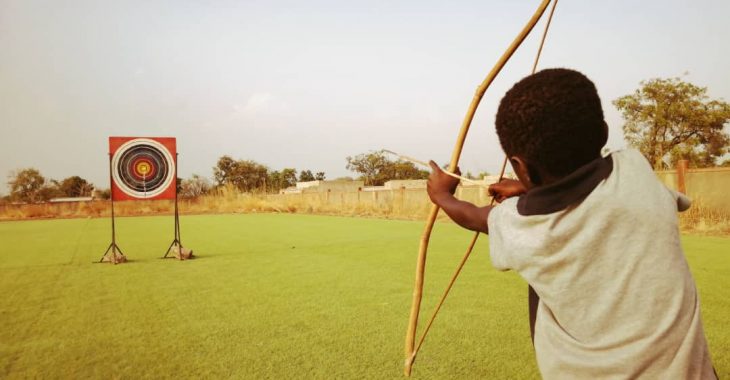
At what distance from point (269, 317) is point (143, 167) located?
15.9 feet

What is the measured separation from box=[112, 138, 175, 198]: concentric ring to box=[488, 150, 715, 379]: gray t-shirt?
6653mm

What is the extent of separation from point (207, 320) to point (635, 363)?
100 inches

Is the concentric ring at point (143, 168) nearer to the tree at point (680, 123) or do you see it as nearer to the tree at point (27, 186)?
the tree at point (680, 123)

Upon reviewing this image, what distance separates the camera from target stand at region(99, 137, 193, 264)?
6.55 metres

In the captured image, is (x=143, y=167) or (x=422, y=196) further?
(x=422, y=196)

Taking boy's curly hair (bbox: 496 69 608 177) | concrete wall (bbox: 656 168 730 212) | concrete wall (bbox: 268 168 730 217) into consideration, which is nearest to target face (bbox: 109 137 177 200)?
concrete wall (bbox: 268 168 730 217)

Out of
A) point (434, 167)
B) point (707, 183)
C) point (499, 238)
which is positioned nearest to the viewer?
point (499, 238)

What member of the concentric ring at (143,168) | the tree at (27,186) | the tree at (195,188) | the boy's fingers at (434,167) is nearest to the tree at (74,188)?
the tree at (27,186)

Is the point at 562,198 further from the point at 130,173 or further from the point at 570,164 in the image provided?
the point at 130,173

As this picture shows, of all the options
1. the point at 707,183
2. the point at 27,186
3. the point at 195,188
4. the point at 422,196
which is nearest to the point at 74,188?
the point at 27,186

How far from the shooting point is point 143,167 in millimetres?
6789

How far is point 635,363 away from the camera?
0.98m

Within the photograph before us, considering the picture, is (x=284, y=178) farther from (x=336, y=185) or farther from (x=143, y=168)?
(x=143, y=168)

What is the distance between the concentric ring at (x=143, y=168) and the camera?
6609 millimetres
